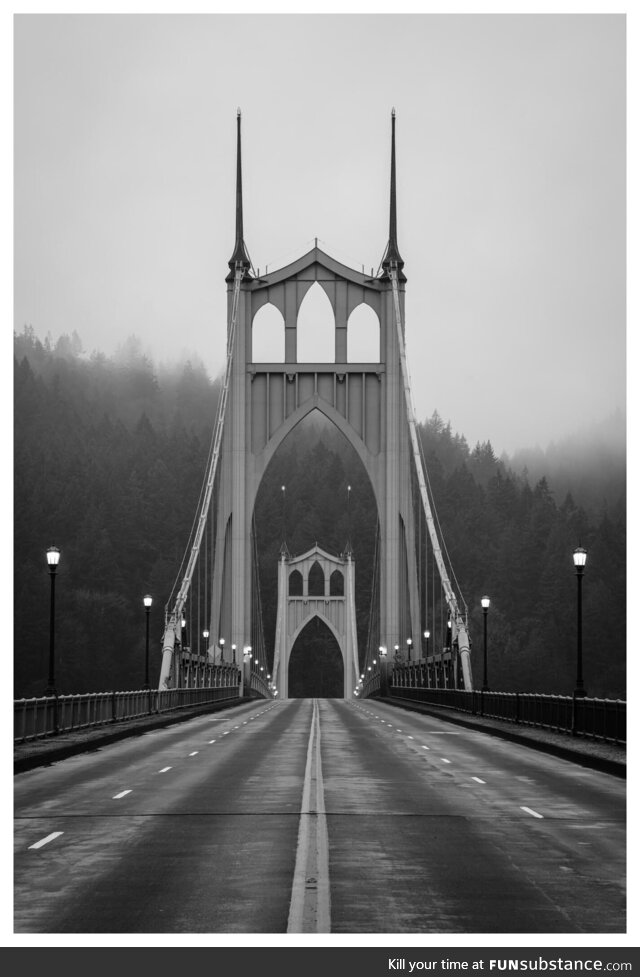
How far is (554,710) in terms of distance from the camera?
35.1 meters

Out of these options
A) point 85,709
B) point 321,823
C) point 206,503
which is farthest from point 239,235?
point 321,823

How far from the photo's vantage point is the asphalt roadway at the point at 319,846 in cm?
1084

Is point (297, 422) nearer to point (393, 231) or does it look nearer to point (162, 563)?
point (393, 231)

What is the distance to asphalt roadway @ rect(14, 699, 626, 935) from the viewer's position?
35.6 ft

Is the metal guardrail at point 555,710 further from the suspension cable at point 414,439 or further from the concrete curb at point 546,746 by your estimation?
the suspension cable at point 414,439

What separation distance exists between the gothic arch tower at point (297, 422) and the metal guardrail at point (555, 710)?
33.7m

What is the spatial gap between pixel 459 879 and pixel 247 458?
78.8 m

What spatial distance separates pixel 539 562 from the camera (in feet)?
561

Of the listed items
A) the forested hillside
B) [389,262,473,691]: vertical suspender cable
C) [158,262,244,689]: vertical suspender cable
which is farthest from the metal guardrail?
the forested hillside

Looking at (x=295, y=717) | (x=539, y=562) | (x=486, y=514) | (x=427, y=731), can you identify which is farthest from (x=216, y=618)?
(x=486, y=514)

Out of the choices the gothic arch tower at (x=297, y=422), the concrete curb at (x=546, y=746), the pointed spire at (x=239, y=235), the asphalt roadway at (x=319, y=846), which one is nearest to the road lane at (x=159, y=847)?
the asphalt roadway at (x=319, y=846)

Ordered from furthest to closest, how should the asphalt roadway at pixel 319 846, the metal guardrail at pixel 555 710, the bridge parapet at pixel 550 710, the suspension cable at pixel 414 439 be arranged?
the suspension cable at pixel 414 439, the bridge parapet at pixel 550 710, the metal guardrail at pixel 555 710, the asphalt roadway at pixel 319 846

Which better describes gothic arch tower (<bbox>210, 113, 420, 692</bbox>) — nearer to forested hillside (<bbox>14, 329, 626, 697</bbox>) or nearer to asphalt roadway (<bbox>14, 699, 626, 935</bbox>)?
forested hillside (<bbox>14, 329, 626, 697</bbox>)

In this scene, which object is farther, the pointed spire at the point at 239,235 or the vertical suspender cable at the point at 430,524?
the pointed spire at the point at 239,235
